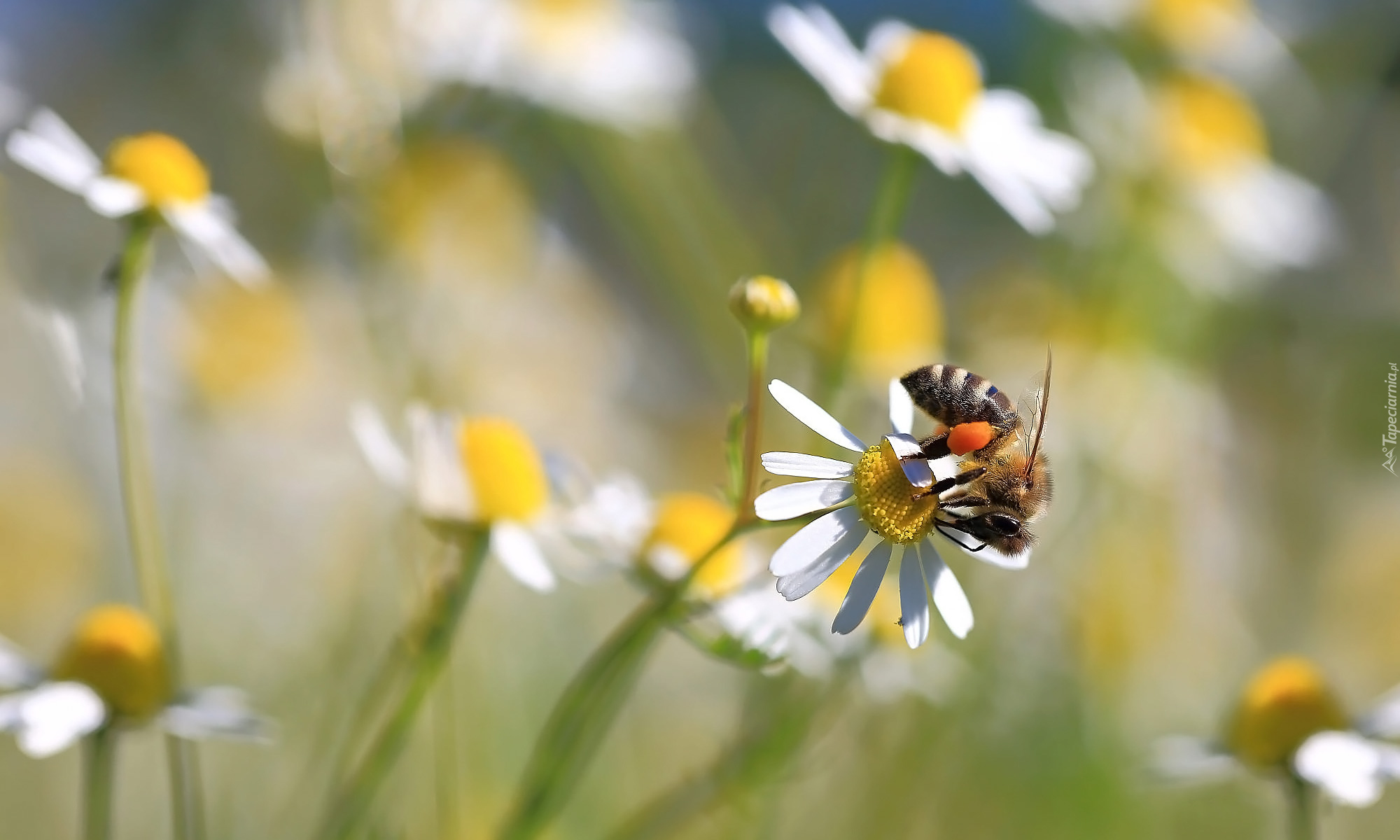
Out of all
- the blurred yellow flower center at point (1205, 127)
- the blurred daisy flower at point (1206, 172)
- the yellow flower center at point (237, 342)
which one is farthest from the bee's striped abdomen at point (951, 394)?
the blurred yellow flower center at point (1205, 127)

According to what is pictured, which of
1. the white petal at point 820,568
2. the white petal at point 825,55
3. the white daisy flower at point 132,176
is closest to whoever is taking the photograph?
the white petal at point 820,568

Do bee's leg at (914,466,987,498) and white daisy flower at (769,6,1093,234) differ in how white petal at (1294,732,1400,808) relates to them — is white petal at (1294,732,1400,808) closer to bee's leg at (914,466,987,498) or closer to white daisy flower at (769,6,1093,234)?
bee's leg at (914,466,987,498)

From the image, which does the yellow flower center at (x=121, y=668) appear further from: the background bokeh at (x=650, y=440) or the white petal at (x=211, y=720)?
the background bokeh at (x=650, y=440)

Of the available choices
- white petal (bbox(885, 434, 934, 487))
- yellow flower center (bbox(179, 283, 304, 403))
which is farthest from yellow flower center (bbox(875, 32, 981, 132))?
yellow flower center (bbox(179, 283, 304, 403))

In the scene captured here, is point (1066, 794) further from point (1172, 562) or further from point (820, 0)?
point (820, 0)

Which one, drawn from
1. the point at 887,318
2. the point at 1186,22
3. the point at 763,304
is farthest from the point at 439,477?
the point at 1186,22

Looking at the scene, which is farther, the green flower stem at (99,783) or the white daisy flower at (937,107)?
the white daisy flower at (937,107)

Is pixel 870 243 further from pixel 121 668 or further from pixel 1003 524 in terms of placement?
pixel 121 668
